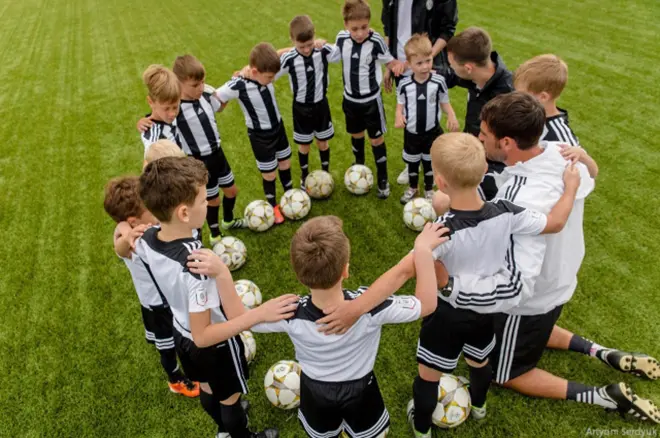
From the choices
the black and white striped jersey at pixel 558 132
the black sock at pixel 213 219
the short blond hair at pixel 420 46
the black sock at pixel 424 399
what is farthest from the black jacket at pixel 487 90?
the black sock at pixel 213 219

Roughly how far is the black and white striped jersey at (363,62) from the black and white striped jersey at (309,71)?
0.44 ft

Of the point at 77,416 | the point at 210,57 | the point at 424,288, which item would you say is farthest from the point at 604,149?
the point at 210,57

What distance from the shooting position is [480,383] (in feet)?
9.44

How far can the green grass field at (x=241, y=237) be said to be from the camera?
131 inches

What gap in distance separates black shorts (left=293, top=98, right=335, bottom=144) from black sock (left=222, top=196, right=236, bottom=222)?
3.56 feet

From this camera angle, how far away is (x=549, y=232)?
2.33 metres

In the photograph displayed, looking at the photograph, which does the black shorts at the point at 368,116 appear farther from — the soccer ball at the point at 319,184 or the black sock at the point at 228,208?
the black sock at the point at 228,208

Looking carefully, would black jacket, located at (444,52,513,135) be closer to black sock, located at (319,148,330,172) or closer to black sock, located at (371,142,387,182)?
black sock, located at (371,142,387,182)

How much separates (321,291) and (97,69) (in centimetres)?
1053

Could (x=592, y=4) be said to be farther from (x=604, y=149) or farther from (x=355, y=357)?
(x=355, y=357)

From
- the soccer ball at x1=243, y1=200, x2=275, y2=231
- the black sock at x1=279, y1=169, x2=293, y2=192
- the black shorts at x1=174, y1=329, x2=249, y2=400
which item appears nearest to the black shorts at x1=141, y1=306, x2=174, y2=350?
the black shorts at x1=174, y1=329, x2=249, y2=400

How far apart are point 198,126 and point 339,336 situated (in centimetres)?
286

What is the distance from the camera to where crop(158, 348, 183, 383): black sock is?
10.5 feet

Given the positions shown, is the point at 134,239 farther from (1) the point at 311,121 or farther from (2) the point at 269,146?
(1) the point at 311,121
